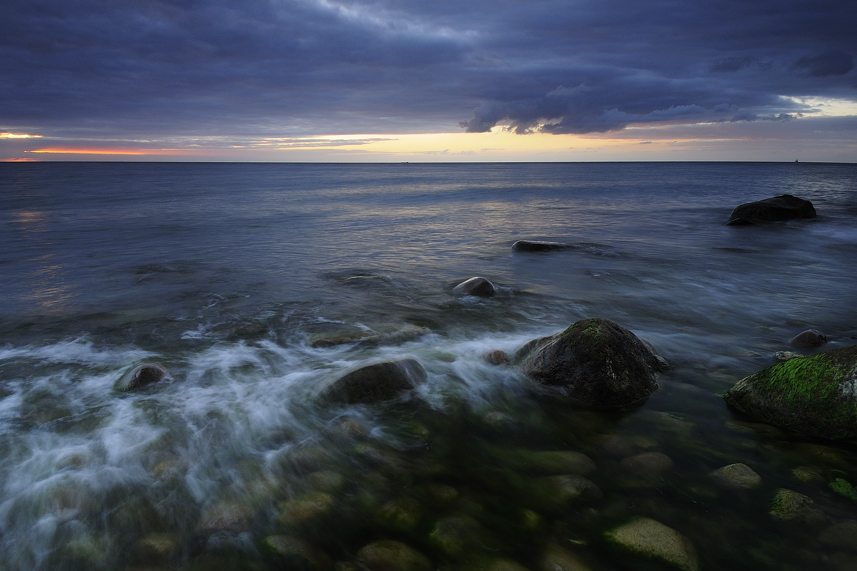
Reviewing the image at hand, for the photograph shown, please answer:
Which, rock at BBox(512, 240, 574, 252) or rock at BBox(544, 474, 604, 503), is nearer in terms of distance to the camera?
rock at BBox(544, 474, 604, 503)

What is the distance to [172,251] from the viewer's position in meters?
14.0

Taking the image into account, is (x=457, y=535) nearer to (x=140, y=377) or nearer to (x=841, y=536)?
(x=841, y=536)

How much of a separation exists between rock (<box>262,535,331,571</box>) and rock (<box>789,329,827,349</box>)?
6.81 metres

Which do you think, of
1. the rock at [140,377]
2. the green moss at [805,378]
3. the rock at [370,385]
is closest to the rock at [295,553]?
the rock at [370,385]

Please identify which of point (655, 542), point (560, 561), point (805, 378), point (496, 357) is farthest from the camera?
point (496, 357)

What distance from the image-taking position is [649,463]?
408 centimetres

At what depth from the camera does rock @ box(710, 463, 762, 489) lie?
150 inches

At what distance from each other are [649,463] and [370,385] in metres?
2.79

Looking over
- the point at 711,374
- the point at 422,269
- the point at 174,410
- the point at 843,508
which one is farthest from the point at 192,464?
the point at 422,269

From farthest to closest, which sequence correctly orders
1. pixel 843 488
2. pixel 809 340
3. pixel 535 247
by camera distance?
pixel 535 247, pixel 809 340, pixel 843 488

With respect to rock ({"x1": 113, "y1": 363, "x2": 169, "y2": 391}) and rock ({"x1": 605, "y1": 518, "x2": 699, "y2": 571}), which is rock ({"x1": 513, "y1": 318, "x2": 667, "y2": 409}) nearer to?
rock ({"x1": 605, "y1": 518, "x2": 699, "y2": 571})

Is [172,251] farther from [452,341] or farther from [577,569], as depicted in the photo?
[577,569]

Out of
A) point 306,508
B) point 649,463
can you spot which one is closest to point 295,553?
point 306,508

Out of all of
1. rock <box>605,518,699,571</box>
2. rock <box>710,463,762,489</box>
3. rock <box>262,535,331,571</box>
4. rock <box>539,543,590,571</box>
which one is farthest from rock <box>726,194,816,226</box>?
rock <box>262,535,331,571</box>
